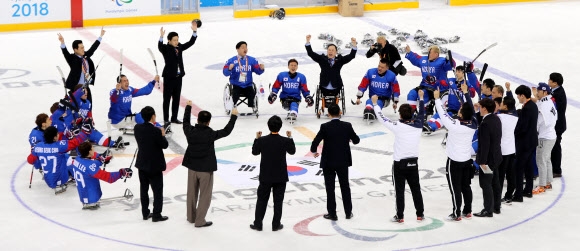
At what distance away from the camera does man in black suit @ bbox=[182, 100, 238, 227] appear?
48.0 feet

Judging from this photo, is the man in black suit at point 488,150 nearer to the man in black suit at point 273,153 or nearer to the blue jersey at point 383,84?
the man in black suit at point 273,153

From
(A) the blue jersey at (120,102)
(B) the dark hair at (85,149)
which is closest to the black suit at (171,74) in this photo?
(A) the blue jersey at (120,102)

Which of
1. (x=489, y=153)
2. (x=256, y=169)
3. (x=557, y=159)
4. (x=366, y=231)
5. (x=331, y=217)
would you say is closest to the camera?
(x=366, y=231)

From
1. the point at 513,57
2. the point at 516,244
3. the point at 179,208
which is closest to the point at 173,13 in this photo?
the point at 513,57

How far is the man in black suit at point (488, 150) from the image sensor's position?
14969mm

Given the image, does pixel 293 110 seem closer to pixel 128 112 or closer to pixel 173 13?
pixel 128 112

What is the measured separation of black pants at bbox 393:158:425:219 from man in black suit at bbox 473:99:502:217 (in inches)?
36.1

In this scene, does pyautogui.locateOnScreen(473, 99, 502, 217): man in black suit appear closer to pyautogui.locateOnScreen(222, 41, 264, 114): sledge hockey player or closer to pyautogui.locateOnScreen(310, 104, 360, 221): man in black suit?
pyautogui.locateOnScreen(310, 104, 360, 221): man in black suit

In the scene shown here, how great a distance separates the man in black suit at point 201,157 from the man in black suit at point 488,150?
11.1ft

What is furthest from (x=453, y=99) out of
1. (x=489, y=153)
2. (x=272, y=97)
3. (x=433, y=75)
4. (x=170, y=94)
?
(x=170, y=94)

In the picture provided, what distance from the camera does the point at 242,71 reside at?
2161cm

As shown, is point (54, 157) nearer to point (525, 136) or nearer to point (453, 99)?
point (525, 136)

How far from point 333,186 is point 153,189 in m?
2.47

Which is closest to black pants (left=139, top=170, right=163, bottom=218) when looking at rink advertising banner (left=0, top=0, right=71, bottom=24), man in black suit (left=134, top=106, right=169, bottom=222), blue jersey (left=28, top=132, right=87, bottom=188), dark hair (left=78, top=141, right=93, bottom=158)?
man in black suit (left=134, top=106, right=169, bottom=222)
